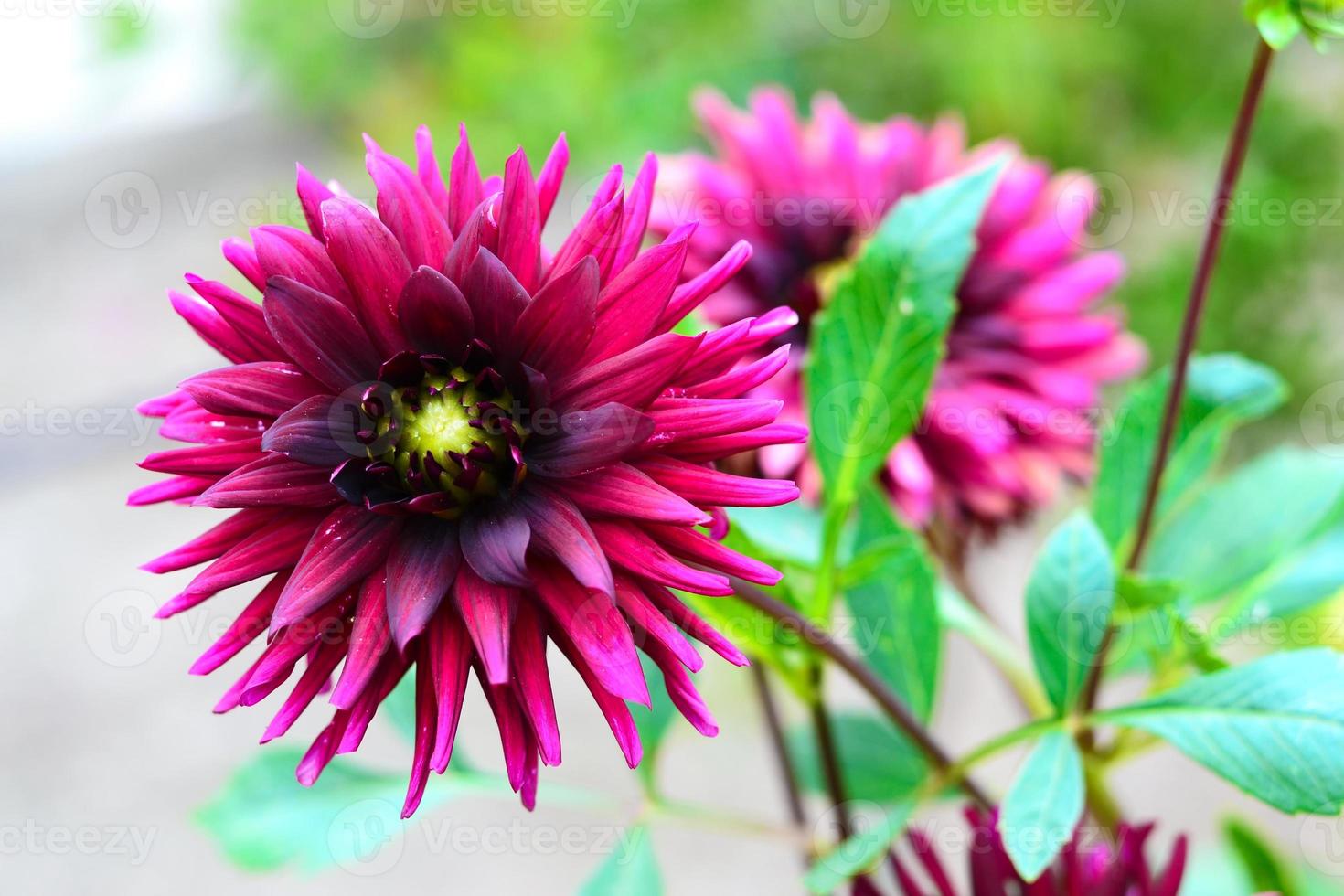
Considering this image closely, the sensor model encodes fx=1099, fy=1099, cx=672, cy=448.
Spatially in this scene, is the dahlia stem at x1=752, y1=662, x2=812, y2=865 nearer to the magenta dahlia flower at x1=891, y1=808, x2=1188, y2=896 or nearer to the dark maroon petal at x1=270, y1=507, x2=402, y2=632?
the magenta dahlia flower at x1=891, y1=808, x2=1188, y2=896

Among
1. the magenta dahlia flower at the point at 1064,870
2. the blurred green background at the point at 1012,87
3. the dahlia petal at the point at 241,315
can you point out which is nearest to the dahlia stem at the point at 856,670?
the magenta dahlia flower at the point at 1064,870

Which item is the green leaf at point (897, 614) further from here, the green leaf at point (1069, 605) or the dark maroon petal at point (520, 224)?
the dark maroon petal at point (520, 224)

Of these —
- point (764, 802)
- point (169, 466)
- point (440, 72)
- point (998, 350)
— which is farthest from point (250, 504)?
point (440, 72)

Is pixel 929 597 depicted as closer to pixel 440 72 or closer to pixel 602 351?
pixel 602 351

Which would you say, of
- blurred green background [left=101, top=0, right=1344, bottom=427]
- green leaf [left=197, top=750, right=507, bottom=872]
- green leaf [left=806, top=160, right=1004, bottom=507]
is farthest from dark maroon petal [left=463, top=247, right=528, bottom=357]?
blurred green background [left=101, top=0, right=1344, bottom=427]

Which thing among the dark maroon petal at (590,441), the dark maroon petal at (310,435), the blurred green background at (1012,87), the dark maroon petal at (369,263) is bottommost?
the dark maroon petal at (590,441)

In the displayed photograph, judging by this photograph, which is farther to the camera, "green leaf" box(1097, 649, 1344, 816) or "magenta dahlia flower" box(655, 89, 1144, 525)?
"magenta dahlia flower" box(655, 89, 1144, 525)
